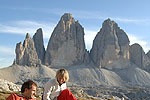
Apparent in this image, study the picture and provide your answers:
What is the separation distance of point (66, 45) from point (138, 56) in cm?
6673

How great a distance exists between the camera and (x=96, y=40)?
190m

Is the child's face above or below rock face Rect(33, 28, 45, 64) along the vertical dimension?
below

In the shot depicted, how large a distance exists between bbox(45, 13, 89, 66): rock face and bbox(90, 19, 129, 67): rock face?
37.0 feet

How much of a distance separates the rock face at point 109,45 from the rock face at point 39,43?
43.8 metres

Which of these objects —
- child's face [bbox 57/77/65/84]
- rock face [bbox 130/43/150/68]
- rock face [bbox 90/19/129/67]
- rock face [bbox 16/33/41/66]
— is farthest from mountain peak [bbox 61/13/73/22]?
child's face [bbox 57/77/65/84]

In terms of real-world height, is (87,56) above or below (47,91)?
above

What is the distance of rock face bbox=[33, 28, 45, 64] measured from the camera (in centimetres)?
17888

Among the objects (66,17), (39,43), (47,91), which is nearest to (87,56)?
(66,17)

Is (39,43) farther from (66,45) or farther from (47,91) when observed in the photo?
(47,91)

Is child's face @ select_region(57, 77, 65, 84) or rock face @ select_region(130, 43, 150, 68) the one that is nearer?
child's face @ select_region(57, 77, 65, 84)

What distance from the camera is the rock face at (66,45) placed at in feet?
573

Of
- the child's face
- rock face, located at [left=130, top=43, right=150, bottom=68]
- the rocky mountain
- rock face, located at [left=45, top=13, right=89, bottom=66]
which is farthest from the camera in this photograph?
rock face, located at [left=130, top=43, right=150, bottom=68]

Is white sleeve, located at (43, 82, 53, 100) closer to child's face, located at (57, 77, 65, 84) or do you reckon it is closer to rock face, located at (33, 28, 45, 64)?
child's face, located at (57, 77, 65, 84)

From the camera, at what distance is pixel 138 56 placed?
7475 inches
